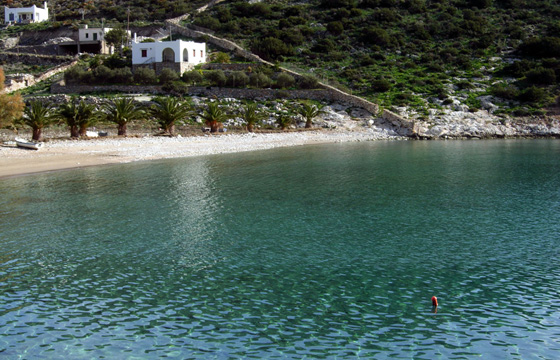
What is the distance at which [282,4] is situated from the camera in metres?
99.8

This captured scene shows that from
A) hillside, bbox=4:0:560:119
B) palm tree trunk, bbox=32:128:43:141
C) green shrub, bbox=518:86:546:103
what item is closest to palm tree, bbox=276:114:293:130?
hillside, bbox=4:0:560:119

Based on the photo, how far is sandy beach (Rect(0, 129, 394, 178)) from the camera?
3397 centimetres

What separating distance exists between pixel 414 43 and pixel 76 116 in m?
54.0

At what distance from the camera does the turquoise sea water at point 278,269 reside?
410 inches

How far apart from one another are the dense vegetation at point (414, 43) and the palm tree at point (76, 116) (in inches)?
1255

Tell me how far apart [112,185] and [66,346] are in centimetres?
1810

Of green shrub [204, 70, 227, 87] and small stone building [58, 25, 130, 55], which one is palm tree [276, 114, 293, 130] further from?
small stone building [58, 25, 130, 55]

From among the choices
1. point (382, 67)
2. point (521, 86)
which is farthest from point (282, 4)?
point (521, 86)

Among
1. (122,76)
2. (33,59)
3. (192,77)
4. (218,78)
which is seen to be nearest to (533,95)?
(218,78)

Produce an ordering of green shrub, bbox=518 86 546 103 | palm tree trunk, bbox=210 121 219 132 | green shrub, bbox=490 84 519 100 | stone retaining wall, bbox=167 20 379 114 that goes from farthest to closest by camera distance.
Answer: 1. green shrub, bbox=490 84 519 100
2. green shrub, bbox=518 86 546 103
3. stone retaining wall, bbox=167 20 379 114
4. palm tree trunk, bbox=210 121 219 132

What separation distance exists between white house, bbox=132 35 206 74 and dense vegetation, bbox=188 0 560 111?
1116 cm

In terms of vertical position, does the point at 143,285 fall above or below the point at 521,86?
below

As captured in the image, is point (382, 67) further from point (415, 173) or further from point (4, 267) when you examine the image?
point (4, 267)

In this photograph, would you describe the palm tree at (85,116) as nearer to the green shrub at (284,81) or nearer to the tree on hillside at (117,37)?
the green shrub at (284,81)
